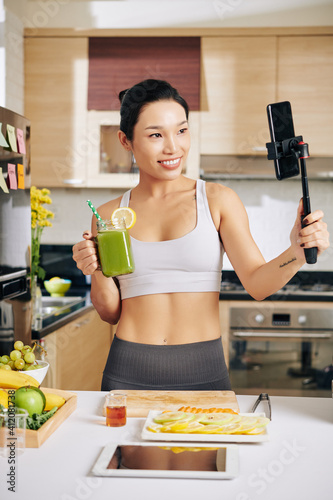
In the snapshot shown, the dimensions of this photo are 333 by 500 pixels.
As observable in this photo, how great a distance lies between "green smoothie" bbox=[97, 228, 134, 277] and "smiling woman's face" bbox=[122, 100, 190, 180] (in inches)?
10.6

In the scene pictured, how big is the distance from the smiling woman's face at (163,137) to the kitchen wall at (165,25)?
2161mm

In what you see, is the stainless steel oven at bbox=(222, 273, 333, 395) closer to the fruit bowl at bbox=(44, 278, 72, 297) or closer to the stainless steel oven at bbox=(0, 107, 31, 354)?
the fruit bowl at bbox=(44, 278, 72, 297)

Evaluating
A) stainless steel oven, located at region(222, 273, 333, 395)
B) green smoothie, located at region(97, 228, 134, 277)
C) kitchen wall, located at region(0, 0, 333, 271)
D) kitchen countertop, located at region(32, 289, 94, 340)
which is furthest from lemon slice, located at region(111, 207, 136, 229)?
kitchen wall, located at region(0, 0, 333, 271)


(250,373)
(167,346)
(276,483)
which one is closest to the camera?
(276,483)

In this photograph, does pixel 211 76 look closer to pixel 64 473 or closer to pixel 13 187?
pixel 13 187

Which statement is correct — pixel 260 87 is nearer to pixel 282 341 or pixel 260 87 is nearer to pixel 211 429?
pixel 282 341

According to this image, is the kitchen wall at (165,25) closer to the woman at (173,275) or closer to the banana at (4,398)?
the woman at (173,275)

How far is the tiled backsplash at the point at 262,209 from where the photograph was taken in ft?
12.8

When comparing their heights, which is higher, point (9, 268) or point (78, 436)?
point (9, 268)

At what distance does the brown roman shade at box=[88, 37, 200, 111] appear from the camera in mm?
3570

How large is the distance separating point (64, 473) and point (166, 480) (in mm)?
186

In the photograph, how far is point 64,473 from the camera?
99 cm

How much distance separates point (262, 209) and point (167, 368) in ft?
8.59

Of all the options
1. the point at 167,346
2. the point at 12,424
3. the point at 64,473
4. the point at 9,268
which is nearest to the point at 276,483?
the point at 64,473
